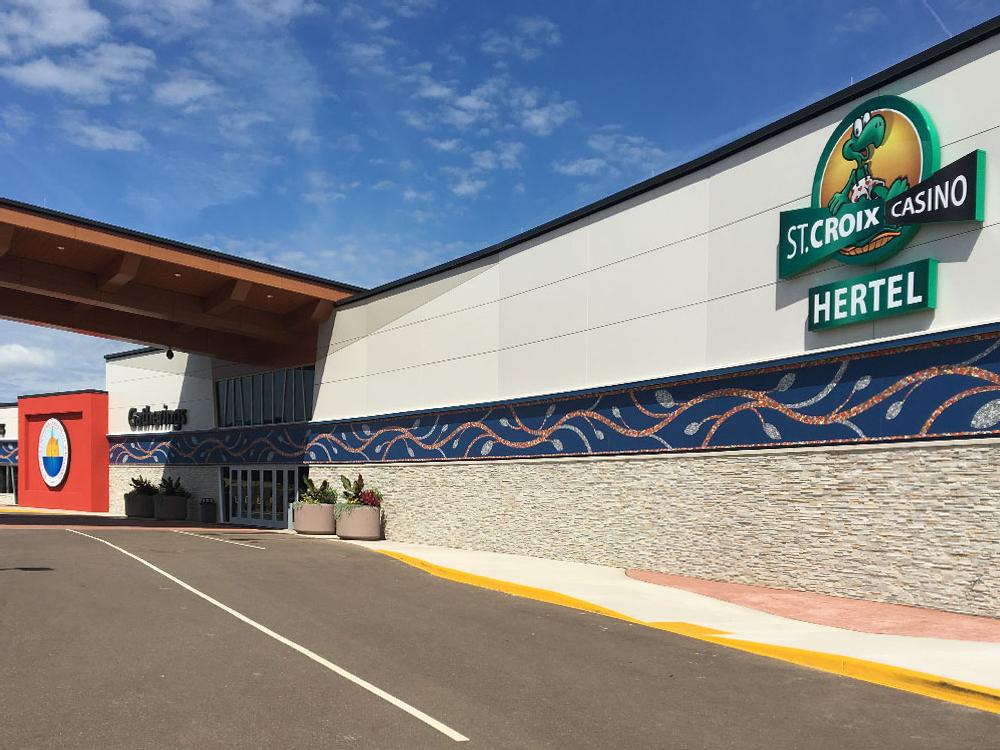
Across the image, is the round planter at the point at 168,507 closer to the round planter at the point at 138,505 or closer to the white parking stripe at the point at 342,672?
the round planter at the point at 138,505

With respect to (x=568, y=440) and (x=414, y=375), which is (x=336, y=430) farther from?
(x=568, y=440)

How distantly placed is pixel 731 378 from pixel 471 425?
883cm

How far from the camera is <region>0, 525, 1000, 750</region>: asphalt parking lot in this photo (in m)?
6.73

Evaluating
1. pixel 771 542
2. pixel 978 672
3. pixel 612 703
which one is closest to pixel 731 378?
pixel 771 542

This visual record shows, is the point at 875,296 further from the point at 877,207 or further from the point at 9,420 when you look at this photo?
the point at 9,420

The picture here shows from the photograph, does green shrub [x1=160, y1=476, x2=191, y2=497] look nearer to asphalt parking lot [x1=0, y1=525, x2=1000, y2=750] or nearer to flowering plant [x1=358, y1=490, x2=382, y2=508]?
flowering plant [x1=358, y1=490, x2=382, y2=508]

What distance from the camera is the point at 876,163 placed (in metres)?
13.9

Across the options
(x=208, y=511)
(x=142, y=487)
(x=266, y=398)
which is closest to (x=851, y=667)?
(x=266, y=398)

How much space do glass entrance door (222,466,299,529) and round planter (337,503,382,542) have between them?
595 centimetres

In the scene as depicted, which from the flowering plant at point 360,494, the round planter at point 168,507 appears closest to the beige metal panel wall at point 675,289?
the flowering plant at point 360,494

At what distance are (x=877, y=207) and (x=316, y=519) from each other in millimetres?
19601

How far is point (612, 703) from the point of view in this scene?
304 inches

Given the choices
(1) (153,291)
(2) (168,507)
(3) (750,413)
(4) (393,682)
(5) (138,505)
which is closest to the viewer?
(4) (393,682)

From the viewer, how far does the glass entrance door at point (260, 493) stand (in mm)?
32156
